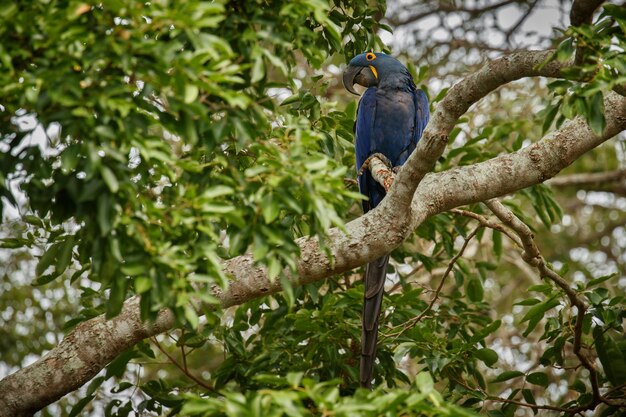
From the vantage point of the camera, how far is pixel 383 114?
3943 millimetres

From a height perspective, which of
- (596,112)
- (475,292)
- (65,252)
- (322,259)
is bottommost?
(475,292)

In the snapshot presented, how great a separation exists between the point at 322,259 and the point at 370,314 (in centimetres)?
51

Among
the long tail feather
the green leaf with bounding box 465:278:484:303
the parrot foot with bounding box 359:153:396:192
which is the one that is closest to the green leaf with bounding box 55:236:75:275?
the long tail feather

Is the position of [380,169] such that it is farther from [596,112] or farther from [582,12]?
[596,112]

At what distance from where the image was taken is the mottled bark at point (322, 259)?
243 centimetres

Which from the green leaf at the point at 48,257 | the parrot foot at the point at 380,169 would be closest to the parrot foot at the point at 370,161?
the parrot foot at the point at 380,169

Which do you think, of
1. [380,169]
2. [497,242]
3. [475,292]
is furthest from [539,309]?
[380,169]

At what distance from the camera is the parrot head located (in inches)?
160

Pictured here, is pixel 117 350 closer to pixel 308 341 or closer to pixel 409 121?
pixel 308 341

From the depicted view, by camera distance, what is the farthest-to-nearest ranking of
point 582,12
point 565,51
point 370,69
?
1. point 370,69
2. point 582,12
3. point 565,51

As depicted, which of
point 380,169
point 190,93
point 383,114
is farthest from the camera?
point 383,114

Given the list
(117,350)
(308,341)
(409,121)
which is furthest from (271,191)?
(409,121)

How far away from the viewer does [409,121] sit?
391 cm

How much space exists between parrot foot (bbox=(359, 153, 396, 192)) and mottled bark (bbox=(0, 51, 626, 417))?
0.50 m
